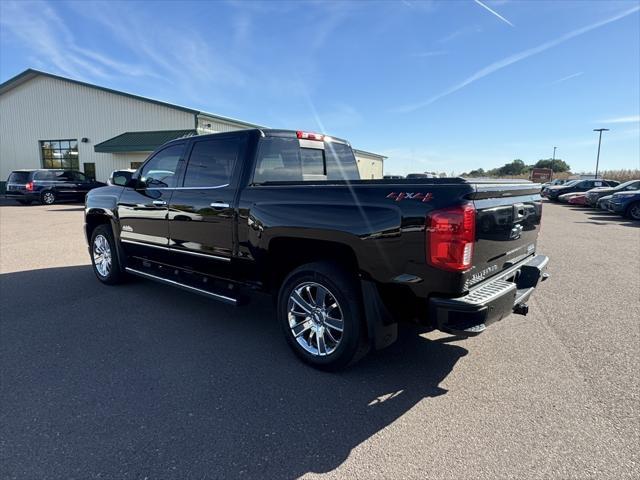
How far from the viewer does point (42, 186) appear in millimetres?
20547

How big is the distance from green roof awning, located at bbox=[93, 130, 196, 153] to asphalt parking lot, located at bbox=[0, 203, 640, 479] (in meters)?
19.7

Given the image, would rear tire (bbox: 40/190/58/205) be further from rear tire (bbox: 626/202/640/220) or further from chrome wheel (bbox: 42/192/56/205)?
rear tire (bbox: 626/202/640/220)

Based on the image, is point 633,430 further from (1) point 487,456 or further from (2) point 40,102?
(2) point 40,102

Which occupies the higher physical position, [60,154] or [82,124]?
[82,124]

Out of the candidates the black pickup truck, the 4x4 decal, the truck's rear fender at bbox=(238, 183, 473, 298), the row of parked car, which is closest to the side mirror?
the black pickup truck

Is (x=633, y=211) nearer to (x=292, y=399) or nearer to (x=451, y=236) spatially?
(x=451, y=236)

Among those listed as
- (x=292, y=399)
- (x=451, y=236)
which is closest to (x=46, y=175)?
(x=292, y=399)

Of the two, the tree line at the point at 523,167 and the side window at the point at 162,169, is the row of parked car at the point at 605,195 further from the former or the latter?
the tree line at the point at 523,167

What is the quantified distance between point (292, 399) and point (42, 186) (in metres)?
23.0

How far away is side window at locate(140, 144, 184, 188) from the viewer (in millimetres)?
4628

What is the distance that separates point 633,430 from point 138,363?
148 inches

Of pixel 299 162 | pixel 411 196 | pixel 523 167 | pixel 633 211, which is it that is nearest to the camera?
pixel 411 196

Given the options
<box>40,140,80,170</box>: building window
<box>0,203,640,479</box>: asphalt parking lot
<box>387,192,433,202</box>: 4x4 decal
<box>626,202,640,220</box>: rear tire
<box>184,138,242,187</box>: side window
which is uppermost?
<box>40,140,80,170</box>: building window

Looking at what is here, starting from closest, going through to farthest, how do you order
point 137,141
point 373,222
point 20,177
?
1. point 373,222
2. point 20,177
3. point 137,141
